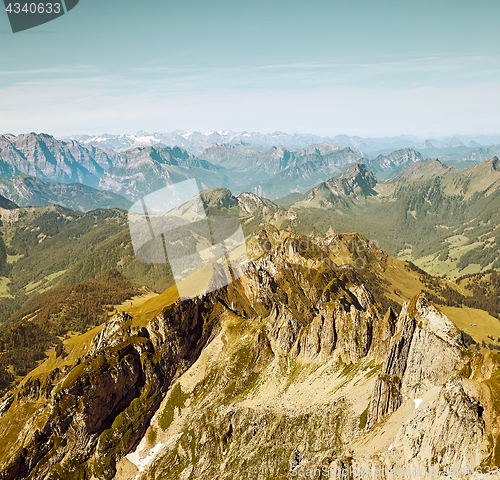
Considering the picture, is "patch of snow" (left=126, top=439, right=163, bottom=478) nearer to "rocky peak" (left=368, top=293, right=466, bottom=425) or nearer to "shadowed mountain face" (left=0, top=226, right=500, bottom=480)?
"shadowed mountain face" (left=0, top=226, right=500, bottom=480)

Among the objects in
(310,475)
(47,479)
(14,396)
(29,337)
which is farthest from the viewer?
(29,337)

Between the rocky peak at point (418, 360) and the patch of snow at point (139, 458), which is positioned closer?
the rocky peak at point (418, 360)

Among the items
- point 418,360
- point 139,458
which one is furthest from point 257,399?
point 418,360

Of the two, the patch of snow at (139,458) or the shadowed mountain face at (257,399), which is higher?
the shadowed mountain face at (257,399)

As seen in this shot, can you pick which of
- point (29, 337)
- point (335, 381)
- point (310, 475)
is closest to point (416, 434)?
point (310, 475)

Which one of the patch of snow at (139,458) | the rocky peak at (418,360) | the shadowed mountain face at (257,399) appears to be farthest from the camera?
the patch of snow at (139,458)

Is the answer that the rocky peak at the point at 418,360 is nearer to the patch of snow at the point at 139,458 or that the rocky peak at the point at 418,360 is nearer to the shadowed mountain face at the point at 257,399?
the shadowed mountain face at the point at 257,399

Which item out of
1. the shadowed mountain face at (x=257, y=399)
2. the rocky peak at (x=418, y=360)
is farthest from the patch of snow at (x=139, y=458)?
the rocky peak at (x=418, y=360)

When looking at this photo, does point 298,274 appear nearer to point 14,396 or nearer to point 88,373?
point 88,373
